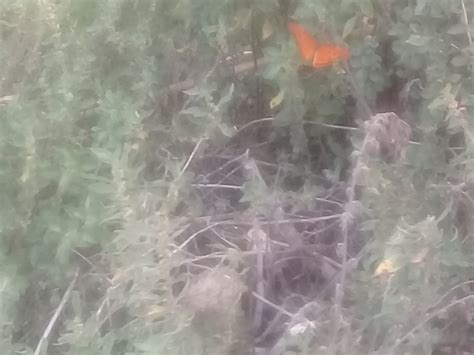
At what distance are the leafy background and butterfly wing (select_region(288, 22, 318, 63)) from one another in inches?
0.8

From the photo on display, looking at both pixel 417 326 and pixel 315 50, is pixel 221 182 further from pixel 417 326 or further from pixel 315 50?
pixel 417 326

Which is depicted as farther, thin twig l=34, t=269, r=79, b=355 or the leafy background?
thin twig l=34, t=269, r=79, b=355

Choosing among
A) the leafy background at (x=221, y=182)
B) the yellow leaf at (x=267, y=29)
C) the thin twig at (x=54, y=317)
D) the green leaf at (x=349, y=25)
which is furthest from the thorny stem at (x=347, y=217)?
the thin twig at (x=54, y=317)

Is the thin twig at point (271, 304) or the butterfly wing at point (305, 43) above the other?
the butterfly wing at point (305, 43)

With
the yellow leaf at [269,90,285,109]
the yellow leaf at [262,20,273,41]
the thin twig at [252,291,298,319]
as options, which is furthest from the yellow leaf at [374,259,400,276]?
the yellow leaf at [262,20,273,41]

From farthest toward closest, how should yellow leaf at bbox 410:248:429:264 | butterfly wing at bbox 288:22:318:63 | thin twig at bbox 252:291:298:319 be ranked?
1. butterfly wing at bbox 288:22:318:63
2. thin twig at bbox 252:291:298:319
3. yellow leaf at bbox 410:248:429:264

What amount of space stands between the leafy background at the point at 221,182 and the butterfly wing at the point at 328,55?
2 cm

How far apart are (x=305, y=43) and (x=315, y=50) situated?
0.02 metres

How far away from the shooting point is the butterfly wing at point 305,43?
1590 millimetres

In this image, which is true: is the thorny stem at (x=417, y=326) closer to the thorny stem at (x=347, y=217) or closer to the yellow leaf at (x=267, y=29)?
the thorny stem at (x=347, y=217)

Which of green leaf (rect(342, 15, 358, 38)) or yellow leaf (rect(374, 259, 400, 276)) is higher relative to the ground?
green leaf (rect(342, 15, 358, 38))

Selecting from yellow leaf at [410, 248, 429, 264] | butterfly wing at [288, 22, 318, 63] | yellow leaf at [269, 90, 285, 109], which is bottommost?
yellow leaf at [410, 248, 429, 264]

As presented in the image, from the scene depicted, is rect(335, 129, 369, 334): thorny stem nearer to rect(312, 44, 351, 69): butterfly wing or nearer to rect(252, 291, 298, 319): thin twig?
rect(252, 291, 298, 319): thin twig

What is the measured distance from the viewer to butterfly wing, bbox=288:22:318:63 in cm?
159
